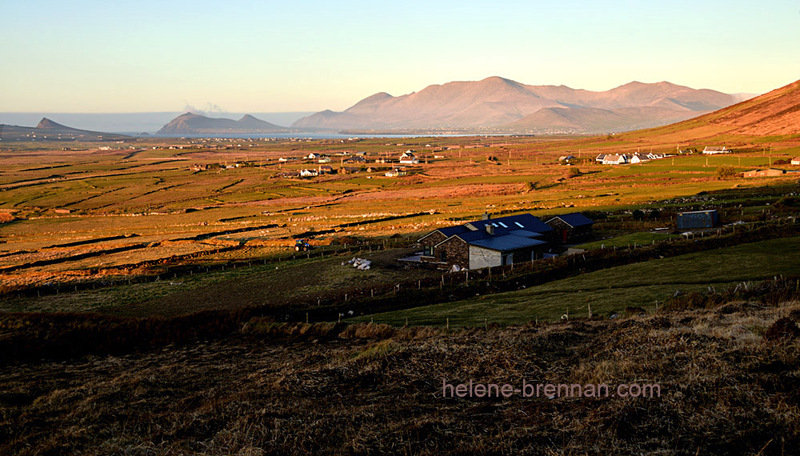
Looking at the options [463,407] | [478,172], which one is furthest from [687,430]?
[478,172]

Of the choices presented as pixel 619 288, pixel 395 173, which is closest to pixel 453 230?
pixel 619 288

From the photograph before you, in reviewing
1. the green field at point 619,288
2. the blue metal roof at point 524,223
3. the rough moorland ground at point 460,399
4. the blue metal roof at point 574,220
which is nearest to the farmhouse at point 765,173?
the blue metal roof at point 574,220

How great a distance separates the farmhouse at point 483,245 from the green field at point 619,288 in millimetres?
8102

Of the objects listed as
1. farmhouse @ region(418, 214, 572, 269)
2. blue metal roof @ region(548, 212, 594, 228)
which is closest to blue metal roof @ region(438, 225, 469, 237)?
farmhouse @ region(418, 214, 572, 269)

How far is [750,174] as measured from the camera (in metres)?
97.0

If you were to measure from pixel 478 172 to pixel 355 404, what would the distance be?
138 metres

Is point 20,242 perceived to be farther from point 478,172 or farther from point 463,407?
point 478,172

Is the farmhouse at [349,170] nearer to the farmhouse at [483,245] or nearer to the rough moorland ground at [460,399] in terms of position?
the farmhouse at [483,245]

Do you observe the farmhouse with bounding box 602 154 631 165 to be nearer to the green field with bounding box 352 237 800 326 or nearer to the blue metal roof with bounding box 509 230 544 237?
the blue metal roof with bounding box 509 230 544 237

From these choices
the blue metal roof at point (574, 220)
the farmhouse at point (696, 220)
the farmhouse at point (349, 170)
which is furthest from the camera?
the farmhouse at point (349, 170)

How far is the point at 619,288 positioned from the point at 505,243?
14403 mm

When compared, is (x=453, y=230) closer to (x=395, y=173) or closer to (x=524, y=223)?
(x=524, y=223)

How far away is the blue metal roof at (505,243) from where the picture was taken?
41.5 meters

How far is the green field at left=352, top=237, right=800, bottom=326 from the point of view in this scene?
25453mm
